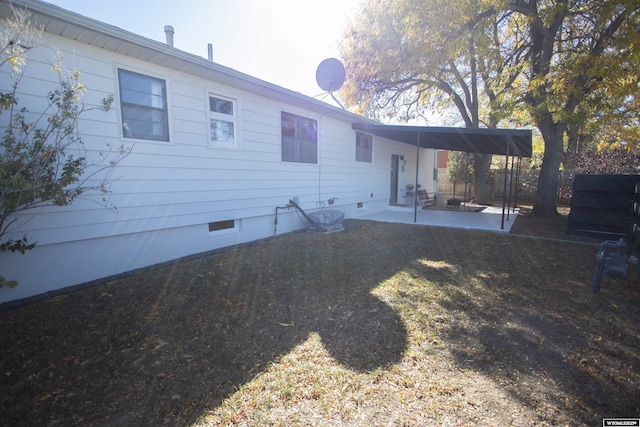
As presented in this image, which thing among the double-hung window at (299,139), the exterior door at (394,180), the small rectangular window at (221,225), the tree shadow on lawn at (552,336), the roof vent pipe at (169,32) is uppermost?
the roof vent pipe at (169,32)

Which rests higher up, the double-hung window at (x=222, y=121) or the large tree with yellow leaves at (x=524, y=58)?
the large tree with yellow leaves at (x=524, y=58)

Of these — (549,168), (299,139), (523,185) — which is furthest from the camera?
(523,185)

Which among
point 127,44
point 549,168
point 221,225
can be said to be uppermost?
point 127,44

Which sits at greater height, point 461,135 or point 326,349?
point 461,135

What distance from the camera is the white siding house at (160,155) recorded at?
375cm

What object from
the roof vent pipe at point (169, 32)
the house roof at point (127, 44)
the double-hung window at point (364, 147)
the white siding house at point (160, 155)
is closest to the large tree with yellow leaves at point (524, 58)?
the double-hung window at point (364, 147)

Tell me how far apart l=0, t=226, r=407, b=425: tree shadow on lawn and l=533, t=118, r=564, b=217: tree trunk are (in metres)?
8.94

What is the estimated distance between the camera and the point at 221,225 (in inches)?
243

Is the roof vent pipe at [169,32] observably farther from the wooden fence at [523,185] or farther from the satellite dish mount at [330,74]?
the wooden fence at [523,185]

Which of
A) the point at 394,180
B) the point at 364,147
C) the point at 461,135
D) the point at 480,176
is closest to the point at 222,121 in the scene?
the point at 364,147

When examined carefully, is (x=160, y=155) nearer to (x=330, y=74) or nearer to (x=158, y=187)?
(x=158, y=187)

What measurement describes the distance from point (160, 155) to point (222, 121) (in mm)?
Result: 1473

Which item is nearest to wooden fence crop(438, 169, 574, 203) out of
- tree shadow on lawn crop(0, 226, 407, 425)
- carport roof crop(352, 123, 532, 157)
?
carport roof crop(352, 123, 532, 157)

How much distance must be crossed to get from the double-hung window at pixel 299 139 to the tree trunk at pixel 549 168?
7.73 m
